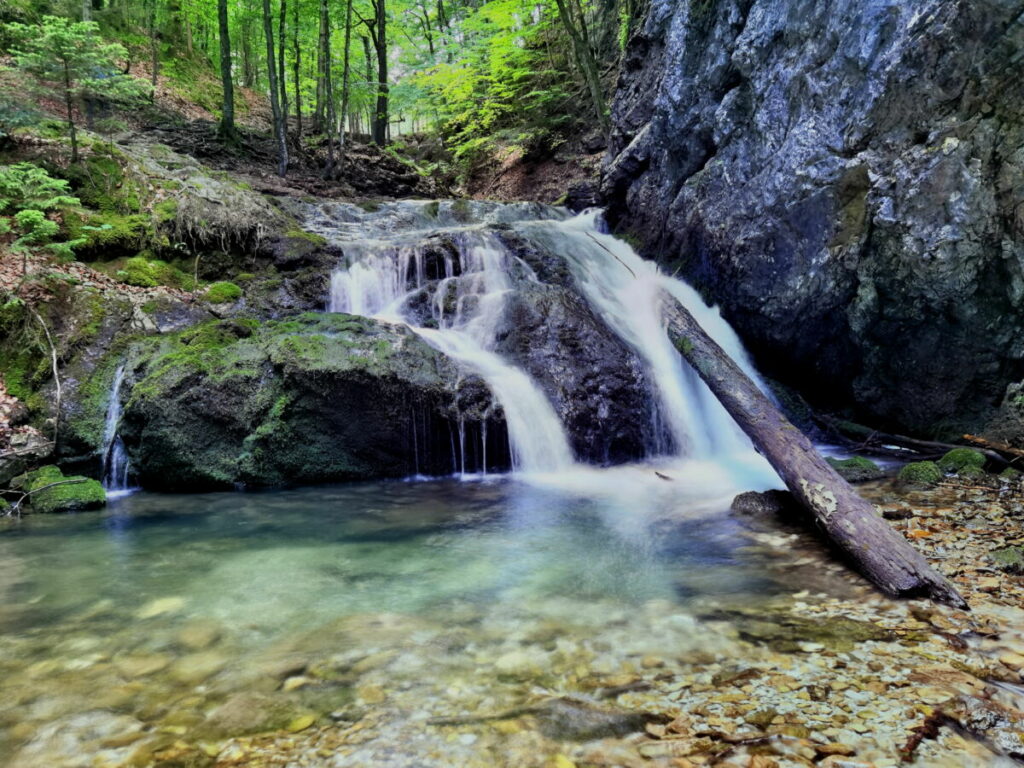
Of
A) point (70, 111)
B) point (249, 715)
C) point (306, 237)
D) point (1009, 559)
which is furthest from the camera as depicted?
point (306, 237)

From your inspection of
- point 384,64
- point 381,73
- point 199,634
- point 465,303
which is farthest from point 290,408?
point 384,64

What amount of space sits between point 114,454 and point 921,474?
30.3 ft

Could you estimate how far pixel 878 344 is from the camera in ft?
25.5

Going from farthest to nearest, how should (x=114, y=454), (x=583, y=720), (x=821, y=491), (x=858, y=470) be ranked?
(x=114, y=454), (x=858, y=470), (x=821, y=491), (x=583, y=720)

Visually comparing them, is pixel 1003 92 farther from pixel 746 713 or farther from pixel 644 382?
pixel 746 713

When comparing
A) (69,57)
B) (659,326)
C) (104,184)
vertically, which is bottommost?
(659,326)

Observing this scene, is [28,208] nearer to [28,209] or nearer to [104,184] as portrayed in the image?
[28,209]

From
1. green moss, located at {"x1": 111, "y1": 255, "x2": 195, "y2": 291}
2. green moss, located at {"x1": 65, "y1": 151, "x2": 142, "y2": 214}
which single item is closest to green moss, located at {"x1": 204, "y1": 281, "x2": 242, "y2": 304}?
green moss, located at {"x1": 111, "y1": 255, "x2": 195, "y2": 291}

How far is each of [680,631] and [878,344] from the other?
6541mm

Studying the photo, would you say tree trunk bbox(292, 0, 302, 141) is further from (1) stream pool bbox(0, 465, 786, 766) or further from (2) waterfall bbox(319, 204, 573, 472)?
(1) stream pool bbox(0, 465, 786, 766)

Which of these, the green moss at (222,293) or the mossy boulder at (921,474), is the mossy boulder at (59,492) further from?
the mossy boulder at (921,474)

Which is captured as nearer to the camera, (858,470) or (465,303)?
(858,470)

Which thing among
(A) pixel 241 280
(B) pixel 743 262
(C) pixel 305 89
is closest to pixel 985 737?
(B) pixel 743 262

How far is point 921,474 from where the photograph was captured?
6.06m
